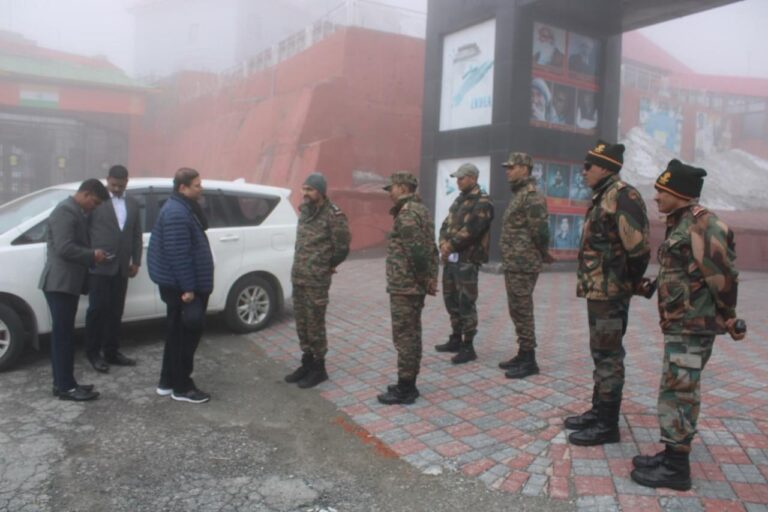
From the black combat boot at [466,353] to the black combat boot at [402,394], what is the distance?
97 centimetres

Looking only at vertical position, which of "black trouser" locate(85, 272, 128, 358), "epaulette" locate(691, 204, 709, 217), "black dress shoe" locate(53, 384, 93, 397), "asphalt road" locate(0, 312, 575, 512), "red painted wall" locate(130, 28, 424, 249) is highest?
"red painted wall" locate(130, 28, 424, 249)

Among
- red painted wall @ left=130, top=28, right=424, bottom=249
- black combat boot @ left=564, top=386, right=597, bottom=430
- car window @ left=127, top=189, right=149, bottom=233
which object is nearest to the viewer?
black combat boot @ left=564, top=386, right=597, bottom=430

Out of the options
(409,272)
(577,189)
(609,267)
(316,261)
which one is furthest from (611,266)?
(577,189)

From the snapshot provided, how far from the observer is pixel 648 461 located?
3264 millimetres

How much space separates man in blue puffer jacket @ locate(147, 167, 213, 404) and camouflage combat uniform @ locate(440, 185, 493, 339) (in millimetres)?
2095

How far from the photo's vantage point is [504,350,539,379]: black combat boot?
4.96 metres

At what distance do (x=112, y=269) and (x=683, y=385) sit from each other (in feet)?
14.5

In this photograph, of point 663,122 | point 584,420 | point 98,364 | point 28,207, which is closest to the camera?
point 584,420

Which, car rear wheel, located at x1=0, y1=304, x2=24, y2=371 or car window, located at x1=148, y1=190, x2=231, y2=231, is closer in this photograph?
car rear wheel, located at x1=0, y1=304, x2=24, y2=371

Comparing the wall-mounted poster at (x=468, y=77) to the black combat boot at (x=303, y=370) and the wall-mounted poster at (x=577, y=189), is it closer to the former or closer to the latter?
the wall-mounted poster at (x=577, y=189)

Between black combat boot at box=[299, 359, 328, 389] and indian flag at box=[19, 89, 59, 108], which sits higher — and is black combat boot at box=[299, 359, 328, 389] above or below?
below

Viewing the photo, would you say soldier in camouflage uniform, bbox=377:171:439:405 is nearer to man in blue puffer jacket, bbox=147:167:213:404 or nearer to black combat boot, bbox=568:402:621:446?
black combat boot, bbox=568:402:621:446

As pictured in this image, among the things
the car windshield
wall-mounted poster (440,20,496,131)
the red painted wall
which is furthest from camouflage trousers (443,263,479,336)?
the red painted wall

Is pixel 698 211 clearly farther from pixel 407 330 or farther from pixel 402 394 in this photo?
pixel 402 394
